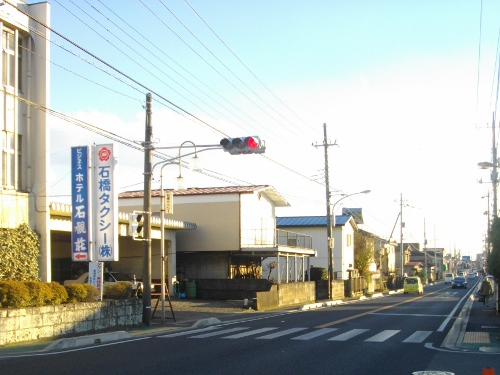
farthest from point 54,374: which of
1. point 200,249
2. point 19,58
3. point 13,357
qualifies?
point 200,249

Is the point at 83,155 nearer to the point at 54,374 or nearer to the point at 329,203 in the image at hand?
the point at 54,374

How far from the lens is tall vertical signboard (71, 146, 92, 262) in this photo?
72.9ft

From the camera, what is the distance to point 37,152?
23719 mm

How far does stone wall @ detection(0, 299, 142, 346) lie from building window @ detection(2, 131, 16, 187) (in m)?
6.30

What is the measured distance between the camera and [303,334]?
62.0 feet

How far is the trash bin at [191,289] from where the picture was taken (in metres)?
37.4

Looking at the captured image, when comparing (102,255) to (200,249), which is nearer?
(102,255)

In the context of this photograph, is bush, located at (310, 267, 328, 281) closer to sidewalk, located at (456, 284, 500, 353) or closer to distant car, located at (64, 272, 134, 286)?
distant car, located at (64, 272, 134, 286)

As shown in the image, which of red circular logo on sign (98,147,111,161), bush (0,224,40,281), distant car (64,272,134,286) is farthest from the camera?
distant car (64,272,134,286)

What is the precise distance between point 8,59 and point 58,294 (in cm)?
946

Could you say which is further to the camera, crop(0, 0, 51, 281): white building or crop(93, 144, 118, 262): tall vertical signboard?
crop(0, 0, 51, 281): white building

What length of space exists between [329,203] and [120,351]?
92.2 ft

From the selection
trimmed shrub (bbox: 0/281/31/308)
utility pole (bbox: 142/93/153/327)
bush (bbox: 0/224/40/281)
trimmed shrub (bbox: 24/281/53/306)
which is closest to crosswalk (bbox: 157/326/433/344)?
utility pole (bbox: 142/93/153/327)

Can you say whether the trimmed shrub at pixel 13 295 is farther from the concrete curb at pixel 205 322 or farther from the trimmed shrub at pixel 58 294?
the concrete curb at pixel 205 322
